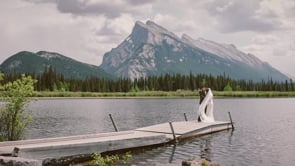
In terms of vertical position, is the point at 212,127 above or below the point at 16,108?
below

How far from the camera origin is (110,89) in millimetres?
157625

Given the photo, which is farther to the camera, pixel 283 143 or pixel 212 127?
pixel 212 127

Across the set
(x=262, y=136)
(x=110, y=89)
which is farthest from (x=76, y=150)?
(x=110, y=89)

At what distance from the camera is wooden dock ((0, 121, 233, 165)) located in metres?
16.5

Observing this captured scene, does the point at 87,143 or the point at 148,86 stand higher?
the point at 148,86

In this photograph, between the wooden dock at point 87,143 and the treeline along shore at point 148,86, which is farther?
the treeline along shore at point 148,86

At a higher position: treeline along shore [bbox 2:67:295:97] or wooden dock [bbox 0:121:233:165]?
treeline along shore [bbox 2:67:295:97]

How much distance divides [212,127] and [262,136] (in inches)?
158

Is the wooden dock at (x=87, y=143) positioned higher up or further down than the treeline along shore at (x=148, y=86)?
further down

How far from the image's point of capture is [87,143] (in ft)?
62.5

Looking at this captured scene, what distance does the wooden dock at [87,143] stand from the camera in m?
16.5

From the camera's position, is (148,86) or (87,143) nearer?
(87,143)

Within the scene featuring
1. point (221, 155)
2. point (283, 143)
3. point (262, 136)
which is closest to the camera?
point (221, 155)

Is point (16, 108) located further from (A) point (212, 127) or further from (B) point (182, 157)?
(A) point (212, 127)
